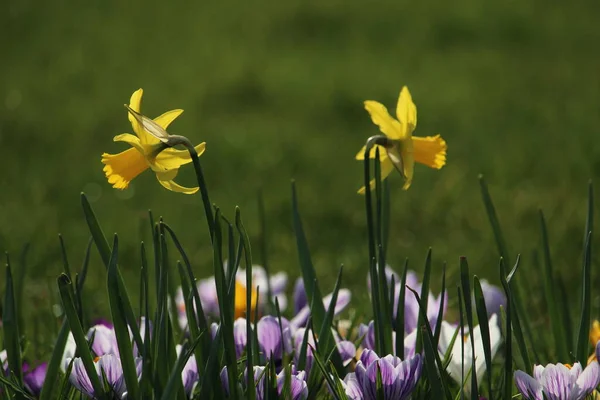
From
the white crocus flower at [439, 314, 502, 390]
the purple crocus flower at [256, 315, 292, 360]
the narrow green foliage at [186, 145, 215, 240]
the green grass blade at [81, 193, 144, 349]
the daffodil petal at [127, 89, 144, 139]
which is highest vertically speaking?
the daffodil petal at [127, 89, 144, 139]

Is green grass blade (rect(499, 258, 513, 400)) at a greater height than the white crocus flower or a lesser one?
greater

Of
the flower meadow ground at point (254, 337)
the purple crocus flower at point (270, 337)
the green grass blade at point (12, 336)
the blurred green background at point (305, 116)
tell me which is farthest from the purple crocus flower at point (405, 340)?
the blurred green background at point (305, 116)

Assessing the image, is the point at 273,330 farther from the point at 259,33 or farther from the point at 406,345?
the point at 259,33

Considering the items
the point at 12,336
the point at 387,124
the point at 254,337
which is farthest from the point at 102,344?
the point at 387,124

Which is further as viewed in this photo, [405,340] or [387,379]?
[405,340]

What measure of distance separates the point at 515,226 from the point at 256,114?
1822mm

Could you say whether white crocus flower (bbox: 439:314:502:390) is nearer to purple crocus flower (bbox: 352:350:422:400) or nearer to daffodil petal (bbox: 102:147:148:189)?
purple crocus flower (bbox: 352:350:422:400)

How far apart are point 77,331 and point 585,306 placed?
0.54 meters

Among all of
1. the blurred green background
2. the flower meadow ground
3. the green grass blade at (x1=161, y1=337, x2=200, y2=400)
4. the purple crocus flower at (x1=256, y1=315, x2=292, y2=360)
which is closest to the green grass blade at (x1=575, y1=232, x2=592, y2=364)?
the flower meadow ground

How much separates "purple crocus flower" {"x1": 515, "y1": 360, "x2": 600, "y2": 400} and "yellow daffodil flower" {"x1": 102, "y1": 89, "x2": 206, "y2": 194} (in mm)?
392

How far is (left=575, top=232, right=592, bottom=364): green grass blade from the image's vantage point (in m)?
1.00

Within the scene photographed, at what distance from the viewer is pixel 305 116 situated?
Answer: 4.17 m

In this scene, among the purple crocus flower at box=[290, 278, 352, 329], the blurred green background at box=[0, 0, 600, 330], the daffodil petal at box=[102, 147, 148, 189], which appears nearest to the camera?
the daffodil petal at box=[102, 147, 148, 189]

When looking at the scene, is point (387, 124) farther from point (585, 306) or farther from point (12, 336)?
point (12, 336)
